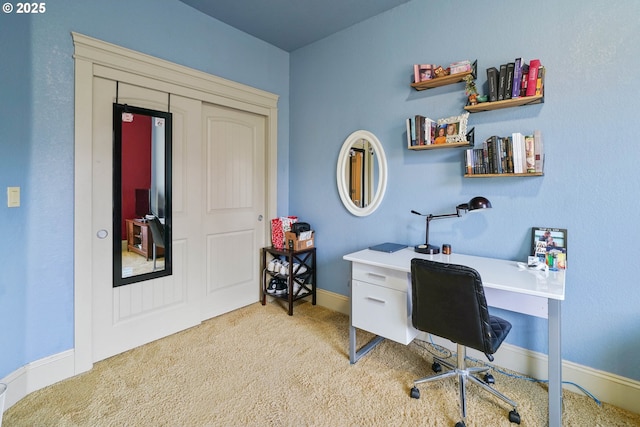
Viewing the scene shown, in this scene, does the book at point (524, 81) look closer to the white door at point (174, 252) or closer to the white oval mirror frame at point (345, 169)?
the white oval mirror frame at point (345, 169)

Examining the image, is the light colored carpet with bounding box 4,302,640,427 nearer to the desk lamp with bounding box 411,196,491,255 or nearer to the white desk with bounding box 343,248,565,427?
the white desk with bounding box 343,248,565,427

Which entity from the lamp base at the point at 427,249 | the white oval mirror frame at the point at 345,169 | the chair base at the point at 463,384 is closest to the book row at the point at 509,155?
the lamp base at the point at 427,249

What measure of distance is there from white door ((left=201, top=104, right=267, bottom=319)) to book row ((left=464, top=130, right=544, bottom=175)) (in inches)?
83.2

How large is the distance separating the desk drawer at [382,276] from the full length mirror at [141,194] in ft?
5.26

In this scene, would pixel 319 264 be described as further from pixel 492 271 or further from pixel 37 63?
pixel 37 63

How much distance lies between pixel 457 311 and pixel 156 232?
7.46 feet

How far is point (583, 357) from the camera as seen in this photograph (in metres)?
1.94

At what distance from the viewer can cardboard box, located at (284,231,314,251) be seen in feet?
10.3

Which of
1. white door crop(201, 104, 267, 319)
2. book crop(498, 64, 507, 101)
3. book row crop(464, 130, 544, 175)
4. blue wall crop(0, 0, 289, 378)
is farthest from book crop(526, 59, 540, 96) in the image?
blue wall crop(0, 0, 289, 378)

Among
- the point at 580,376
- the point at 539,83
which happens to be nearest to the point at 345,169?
the point at 539,83

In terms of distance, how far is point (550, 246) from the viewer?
1.98 m

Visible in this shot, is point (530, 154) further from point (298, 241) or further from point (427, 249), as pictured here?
point (298, 241)

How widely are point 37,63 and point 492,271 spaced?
304 cm

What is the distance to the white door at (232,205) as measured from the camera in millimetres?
2961
